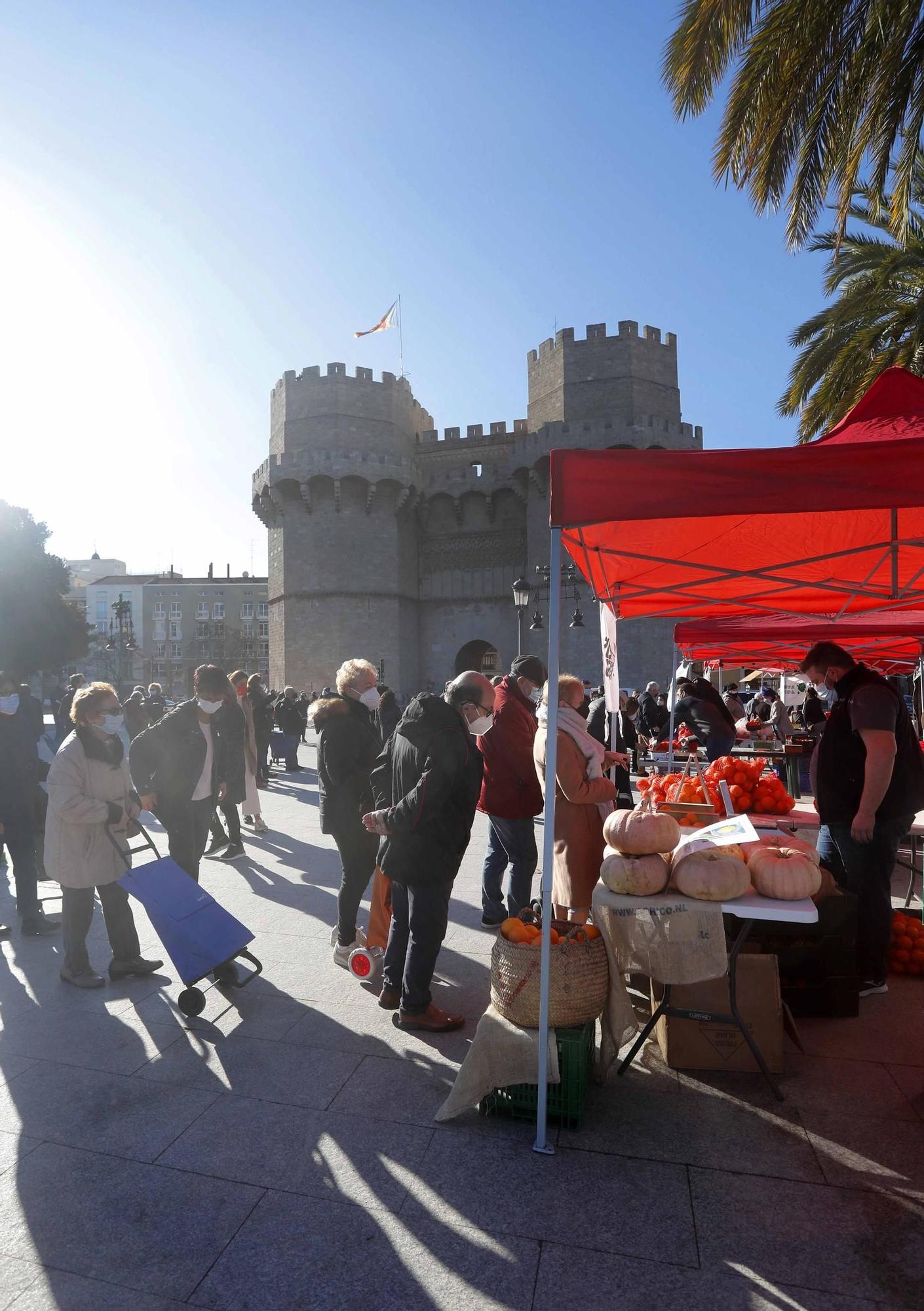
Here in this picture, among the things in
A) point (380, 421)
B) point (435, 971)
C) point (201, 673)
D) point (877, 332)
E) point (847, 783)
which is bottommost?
point (435, 971)

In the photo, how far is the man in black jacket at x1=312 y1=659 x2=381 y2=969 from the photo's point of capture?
447cm

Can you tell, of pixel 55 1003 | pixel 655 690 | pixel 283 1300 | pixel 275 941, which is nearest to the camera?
pixel 283 1300

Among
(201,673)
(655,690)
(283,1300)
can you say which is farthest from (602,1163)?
(655,690)

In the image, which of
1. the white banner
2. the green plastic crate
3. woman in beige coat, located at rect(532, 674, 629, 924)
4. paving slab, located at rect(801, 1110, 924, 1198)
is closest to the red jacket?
woman in beige coat, located at rect(532, 674, 629, 924)

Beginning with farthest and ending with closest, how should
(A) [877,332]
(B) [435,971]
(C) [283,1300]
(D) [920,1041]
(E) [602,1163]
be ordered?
(A) [877,332]
(B) [435,971]
(D) [920,1041]
(E) [602,1163]
(C) [283,1300]

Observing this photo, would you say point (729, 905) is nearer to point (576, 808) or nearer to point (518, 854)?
point (576, 808)

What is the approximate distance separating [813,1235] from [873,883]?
2119mm

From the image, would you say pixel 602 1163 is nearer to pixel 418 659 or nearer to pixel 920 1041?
pixel 920 1041

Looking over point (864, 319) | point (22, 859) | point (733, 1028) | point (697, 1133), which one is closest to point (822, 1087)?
point (733, 1028)

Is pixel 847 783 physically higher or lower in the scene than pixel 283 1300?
higher

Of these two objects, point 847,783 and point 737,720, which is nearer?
point 847,783

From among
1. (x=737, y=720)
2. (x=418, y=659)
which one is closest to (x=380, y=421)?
(x=418, y=659)

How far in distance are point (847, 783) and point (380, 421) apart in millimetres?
30813

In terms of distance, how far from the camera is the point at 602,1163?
269cm
